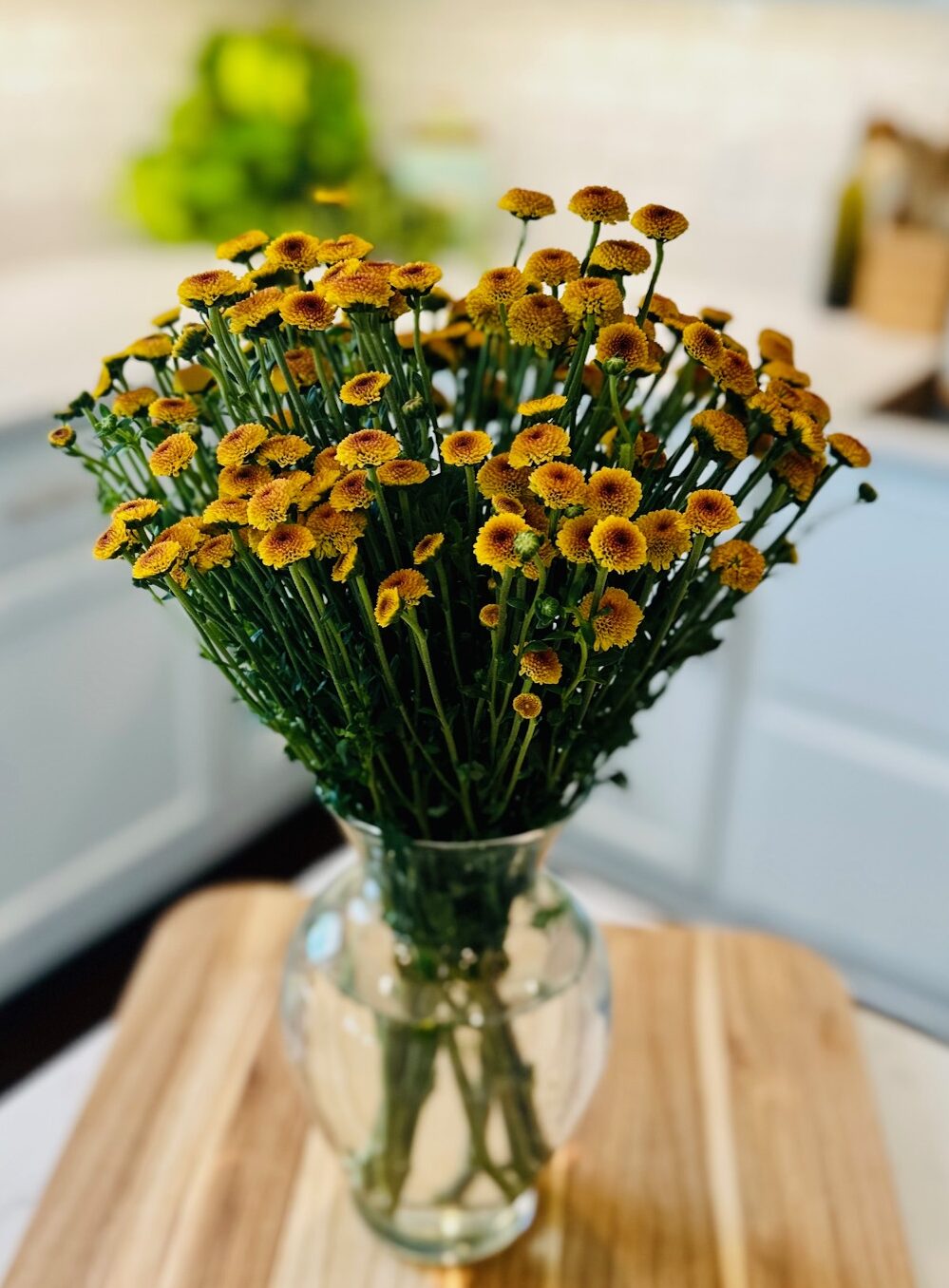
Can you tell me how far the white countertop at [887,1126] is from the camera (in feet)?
2.40

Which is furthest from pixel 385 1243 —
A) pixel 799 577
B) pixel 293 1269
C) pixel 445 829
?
pixel 799 577

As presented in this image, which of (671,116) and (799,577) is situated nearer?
(799,577)

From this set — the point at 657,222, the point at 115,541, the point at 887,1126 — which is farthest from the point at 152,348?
the point at 887,1126

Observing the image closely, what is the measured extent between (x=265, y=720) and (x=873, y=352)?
5.21 ft

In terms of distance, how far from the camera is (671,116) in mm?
2191

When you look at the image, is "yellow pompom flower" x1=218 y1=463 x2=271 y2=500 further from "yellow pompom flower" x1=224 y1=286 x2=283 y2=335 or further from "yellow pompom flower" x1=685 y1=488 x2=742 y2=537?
"yellow pompom flower" x1=685 y1=488 x2=742 y2=537

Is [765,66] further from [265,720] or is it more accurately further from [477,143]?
[265,720]

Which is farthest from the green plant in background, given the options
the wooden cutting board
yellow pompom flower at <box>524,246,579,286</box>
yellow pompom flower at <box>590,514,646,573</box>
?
yellow pompom flower at <box>590,514,646,573</box>

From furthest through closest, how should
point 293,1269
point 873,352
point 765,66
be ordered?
1. point 765,66
2. point 873,352
3. point 293,1269

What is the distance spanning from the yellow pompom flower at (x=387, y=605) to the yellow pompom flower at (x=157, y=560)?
3.2 inches

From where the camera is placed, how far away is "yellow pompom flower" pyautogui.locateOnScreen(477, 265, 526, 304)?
509 mm

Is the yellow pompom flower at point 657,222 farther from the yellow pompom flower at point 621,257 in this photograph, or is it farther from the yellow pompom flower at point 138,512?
the yellow pompom flower at point 138,512

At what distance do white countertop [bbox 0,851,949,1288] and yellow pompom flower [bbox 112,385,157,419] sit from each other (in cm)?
48

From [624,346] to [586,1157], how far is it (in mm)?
527
